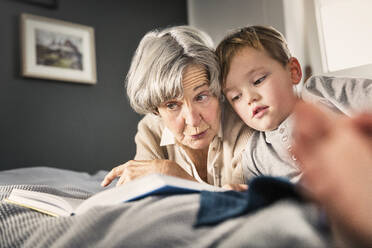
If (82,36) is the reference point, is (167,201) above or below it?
below

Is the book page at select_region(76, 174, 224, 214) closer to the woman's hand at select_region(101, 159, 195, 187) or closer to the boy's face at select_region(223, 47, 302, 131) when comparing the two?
the woman's hand at select_region(101, 159, 195, 187)

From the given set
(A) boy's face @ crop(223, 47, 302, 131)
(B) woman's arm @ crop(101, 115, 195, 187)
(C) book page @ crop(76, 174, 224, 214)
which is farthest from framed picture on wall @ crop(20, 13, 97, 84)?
(C) book page @ crop(76, 174, 224, 214)

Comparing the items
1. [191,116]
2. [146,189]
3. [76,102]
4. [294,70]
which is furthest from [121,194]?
[76,102]

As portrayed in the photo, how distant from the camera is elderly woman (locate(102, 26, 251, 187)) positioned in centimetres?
104

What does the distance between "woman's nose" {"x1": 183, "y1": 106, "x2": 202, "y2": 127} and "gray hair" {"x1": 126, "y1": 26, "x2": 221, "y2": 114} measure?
0.06m

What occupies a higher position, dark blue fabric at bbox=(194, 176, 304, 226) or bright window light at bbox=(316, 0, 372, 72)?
bright window light at bbox=(316, 0, 372, 72)

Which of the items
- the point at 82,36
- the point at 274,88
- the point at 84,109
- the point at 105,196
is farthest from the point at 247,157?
the point at 82,36

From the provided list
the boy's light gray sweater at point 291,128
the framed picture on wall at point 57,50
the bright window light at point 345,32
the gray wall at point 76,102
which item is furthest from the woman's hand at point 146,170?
the framed picture on wall at point 57,50

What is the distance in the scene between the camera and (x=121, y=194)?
58 cm

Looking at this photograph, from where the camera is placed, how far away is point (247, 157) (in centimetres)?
112

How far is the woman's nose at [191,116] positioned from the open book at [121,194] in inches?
18.0

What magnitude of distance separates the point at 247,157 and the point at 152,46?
506mm

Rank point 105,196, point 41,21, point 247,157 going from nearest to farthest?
point 105,196
point 247,157
point 41,21

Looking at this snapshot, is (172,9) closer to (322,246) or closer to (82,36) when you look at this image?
(82,36)
